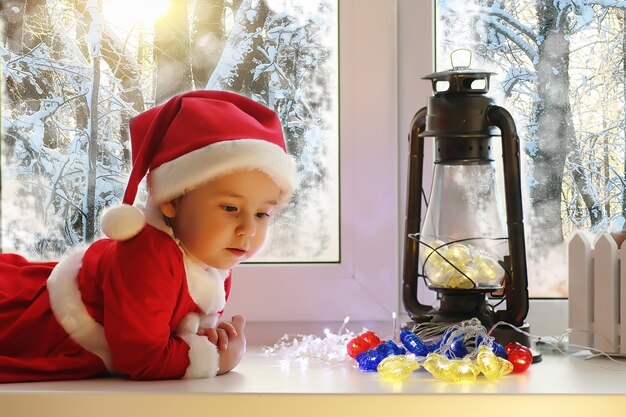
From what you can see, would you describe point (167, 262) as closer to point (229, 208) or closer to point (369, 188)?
point (229, 208)

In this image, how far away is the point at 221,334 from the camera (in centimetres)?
154

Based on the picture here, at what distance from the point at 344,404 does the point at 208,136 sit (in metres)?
0.46

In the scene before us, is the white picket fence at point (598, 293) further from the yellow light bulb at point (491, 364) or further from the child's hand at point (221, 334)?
the child's hand at point (221, 334)

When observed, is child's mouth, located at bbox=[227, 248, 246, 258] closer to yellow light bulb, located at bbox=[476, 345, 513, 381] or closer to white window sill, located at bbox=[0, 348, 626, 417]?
white window sill, located at bbox=[0, 348, 626, 417]

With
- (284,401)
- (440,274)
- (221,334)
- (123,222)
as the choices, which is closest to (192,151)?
(123,222)

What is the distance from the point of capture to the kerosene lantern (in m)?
1.65

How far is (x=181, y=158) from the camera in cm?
146

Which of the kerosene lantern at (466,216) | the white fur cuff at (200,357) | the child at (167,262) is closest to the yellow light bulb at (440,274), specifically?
the kerosene lantern at (466,216)

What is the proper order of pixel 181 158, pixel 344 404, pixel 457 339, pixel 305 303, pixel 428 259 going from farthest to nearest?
pixel 305 303, pixel 428 259, pixel 457 339, pixel 181 158, pixel 344 404

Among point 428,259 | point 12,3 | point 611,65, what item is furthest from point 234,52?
point 611,65

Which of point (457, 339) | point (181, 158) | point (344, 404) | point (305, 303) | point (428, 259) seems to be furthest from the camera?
point (305, 303)

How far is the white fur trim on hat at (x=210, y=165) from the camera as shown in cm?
145

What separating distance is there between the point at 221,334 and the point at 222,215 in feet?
0.67

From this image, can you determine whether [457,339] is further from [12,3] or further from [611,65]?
[12,3]
